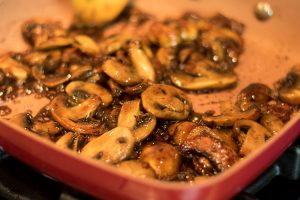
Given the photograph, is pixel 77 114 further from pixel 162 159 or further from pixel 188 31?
pixel 188 31

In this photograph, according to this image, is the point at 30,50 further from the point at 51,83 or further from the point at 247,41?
the point at 247,41

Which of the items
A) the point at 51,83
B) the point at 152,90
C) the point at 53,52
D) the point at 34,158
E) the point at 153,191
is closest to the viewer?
the point at 153,191

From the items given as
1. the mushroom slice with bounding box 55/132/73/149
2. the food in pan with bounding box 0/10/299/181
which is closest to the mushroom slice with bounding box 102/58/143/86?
the food in pan with bounding box 0/10/299/181

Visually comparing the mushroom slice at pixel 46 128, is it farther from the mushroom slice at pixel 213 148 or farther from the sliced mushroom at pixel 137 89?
the mushroom slice at pixel 213 148

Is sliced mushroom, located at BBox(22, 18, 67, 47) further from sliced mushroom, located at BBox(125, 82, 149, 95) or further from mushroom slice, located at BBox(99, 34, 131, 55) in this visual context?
sliced mushroom, located at BBox(125, 82, 149, 95)

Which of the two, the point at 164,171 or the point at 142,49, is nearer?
the point at 164,171

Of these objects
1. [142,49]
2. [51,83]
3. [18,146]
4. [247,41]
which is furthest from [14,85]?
[247,41]
